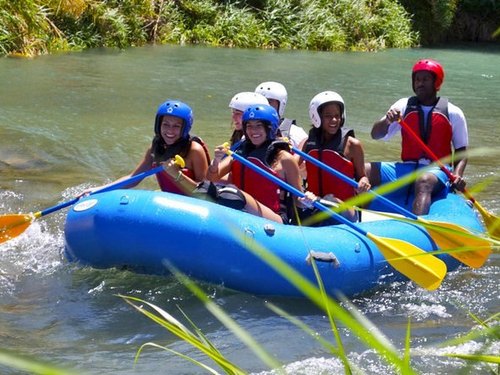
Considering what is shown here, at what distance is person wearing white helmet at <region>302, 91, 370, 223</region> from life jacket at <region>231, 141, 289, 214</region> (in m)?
0.44

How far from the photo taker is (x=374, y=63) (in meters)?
16.2

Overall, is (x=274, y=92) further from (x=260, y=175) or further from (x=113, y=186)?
(x=113, y=186)

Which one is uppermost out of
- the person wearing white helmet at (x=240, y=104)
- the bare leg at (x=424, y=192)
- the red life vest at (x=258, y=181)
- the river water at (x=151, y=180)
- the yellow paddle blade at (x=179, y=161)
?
the person wearing white helmet at (x=240, y=104)

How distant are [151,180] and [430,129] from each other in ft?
8.48

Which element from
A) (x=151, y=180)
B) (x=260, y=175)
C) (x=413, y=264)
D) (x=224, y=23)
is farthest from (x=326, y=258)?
(x=224, y=23)

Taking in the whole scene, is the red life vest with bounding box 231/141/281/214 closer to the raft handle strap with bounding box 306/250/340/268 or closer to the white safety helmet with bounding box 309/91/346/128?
the white safety helmet with bounding box 309/91/346/128

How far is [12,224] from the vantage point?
4672 millimetres

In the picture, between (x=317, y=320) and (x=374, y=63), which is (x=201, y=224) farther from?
(x=374, y=63)

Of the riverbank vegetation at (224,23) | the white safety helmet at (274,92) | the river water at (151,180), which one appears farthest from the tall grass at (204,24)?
the white safety helmet at (274,92)

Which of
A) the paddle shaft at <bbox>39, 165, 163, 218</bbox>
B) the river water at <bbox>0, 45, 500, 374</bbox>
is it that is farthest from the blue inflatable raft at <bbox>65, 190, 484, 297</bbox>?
the paddle shaft at <bbox>39, 165, 163, 218</bbox>

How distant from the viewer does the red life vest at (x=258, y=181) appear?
473 centimetres

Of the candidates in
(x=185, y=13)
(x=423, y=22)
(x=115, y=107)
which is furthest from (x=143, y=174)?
(x=423, y=22)

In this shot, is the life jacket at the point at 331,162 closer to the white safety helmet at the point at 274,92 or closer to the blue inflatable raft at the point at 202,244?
the white safety helmet at the point at 274,92

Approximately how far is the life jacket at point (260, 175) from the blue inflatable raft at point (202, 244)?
50cm
